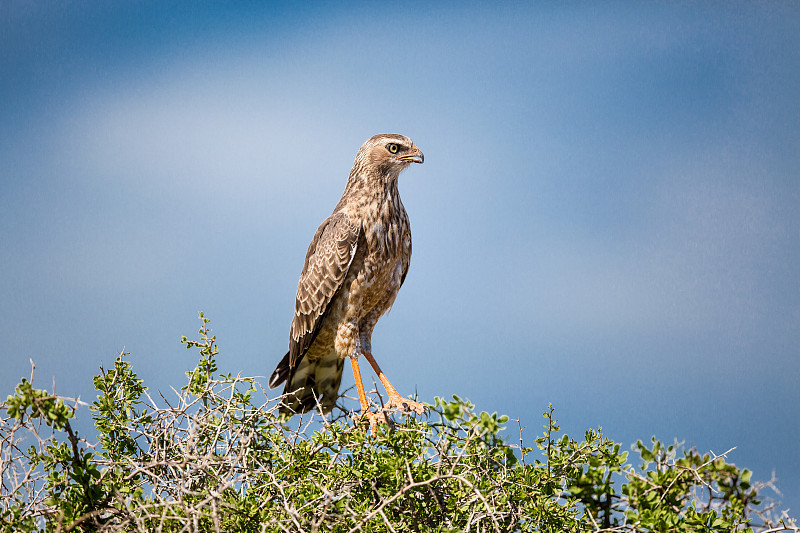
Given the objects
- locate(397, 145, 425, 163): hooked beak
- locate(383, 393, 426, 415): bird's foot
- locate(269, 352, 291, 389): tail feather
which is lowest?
locate(383, 393, 426, 415): bird's foot

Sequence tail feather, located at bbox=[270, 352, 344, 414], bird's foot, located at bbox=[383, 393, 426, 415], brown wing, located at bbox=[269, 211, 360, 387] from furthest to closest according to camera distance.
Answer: tail feather, located at bbox=[270, 352, 344, 414] < brown wing, located at bbox=[269, 211, 360, 387] < bird's foot, located at bbox=[383, 393, 426, 415]

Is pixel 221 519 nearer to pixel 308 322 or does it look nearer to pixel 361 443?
pixel 361 443

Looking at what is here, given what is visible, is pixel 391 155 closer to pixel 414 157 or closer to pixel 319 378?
pixel 414 157

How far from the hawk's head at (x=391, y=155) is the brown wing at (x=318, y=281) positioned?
0.42 metres

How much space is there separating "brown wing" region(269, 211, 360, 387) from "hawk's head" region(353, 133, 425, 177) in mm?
422

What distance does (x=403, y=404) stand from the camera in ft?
14.1

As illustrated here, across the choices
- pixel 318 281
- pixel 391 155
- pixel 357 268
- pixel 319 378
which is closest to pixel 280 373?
pixel 319 378

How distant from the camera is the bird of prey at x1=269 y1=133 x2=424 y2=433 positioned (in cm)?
452

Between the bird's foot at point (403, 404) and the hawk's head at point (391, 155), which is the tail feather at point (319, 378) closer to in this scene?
the bird's foot at point (403, 404)

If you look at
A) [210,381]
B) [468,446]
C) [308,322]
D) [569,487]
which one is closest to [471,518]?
[468,446]

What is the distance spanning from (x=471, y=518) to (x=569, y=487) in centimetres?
43

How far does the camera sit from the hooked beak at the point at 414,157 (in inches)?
182

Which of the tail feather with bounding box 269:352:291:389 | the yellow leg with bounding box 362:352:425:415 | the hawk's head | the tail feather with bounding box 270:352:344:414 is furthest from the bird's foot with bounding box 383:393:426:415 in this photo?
the hawk's head

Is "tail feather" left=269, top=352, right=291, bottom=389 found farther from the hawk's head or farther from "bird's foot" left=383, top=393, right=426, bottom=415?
the hawk's head
